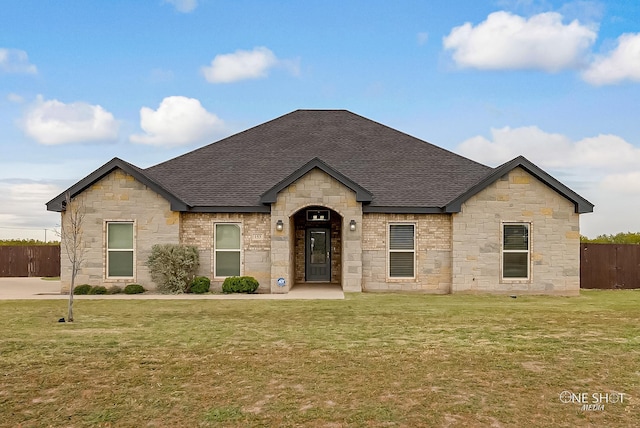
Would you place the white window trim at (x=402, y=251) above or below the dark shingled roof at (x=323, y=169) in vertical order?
below

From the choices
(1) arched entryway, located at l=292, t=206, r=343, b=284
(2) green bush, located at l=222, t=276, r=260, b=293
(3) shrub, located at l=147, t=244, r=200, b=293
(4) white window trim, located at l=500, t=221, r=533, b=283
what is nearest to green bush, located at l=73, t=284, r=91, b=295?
(3) shrub, located at l=147, t=244, r=200, b=293

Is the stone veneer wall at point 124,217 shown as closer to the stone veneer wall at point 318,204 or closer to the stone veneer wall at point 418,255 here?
the stone veneer wall at point 318,204

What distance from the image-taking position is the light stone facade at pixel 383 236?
18938 mm

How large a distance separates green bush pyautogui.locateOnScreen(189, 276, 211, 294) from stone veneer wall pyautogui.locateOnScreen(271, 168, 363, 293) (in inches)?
89.4

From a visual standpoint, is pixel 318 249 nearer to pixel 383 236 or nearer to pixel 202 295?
pixel 383 236

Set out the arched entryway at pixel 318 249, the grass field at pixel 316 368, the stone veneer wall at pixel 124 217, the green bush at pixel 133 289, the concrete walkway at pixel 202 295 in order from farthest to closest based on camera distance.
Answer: the arched entryway at pixel 318 249 < the stone veneer wall at pixel 124 217 < the green bush at pixel 133 289 < the concrete walkway at pixel 202 295 < the grass field at pixel 316 368

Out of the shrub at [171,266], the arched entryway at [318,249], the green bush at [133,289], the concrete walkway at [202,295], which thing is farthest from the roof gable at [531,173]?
the green bush at [133,289]

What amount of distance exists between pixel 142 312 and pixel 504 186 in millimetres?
12343

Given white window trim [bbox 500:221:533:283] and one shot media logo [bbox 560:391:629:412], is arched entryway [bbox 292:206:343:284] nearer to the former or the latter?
white window trim [bbox 500:221:533:283]

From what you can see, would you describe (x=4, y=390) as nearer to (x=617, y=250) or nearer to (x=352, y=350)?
(x=352, y=350)

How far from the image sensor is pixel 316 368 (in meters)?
8.24

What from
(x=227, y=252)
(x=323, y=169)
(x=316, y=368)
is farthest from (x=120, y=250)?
(x=316, y=368)

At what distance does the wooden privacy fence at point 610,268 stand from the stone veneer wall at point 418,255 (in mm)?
8070

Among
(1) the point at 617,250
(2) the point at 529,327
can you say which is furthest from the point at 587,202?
(2) the point at 529,327
